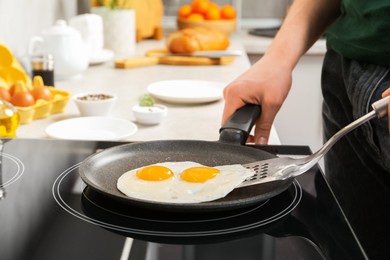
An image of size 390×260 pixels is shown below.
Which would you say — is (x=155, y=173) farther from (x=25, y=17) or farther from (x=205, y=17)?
(x=205, y=17)

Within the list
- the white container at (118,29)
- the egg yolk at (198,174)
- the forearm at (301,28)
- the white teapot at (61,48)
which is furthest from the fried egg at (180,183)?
the white container at (118,29)

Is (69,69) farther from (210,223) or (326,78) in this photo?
(210,223)

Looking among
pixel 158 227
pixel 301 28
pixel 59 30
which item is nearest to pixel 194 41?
pixel 59 30

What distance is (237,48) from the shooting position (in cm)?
239

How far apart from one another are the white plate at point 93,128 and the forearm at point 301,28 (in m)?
0.31

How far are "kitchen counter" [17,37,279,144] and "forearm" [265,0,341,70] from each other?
0.16m

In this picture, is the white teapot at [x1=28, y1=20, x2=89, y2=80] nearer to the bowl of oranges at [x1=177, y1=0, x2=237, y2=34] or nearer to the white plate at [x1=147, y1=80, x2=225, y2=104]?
the white plate at [x1=147, y1=80, x2=225, y2=104]

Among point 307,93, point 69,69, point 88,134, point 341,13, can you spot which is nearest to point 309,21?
point 341,13

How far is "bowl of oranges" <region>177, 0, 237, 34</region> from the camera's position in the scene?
2.52 m

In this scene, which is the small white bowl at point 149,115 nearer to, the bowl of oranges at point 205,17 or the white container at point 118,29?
the white container at point 118,29

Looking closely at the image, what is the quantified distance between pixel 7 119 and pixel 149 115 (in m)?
0.32

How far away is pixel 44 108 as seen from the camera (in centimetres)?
130

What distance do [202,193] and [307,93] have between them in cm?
190

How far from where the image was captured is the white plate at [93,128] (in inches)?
46.6
